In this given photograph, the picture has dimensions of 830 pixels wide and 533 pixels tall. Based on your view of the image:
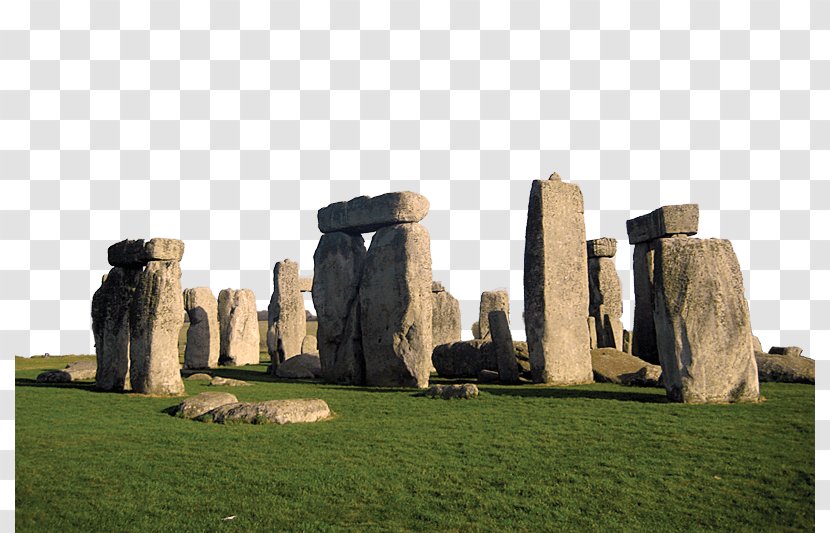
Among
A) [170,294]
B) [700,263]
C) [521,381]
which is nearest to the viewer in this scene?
[700,263]

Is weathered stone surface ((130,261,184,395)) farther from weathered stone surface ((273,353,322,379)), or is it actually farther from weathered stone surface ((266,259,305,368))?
weathered stone surface ((266,259,305,368))

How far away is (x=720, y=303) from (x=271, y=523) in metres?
7.66

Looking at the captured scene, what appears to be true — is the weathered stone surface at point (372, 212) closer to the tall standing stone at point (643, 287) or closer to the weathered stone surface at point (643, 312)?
the tall standing stone at point (643, 287)

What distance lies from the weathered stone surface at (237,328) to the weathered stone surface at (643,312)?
1297 cm

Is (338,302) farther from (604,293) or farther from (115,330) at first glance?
(604,293)

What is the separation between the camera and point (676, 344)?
33.1 ft

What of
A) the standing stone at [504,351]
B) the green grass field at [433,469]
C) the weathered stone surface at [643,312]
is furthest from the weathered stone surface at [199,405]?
the weathered stone surface at [643,312]

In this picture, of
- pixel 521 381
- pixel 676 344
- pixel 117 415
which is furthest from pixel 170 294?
pixel 676 344

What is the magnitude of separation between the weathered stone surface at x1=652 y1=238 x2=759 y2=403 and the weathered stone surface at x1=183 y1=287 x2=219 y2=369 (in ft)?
50.2

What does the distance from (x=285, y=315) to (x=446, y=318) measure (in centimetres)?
581

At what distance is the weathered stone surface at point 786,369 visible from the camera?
1269cm

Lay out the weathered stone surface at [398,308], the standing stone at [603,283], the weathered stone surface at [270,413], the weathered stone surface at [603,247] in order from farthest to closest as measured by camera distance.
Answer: the weathered stone surface at [603,247] < the standing stone at [603,283] < the weathered stone surface at [398,308] < the weathered stone surface at [270,413]

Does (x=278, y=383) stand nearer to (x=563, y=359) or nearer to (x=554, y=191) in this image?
(x=563, y=359)

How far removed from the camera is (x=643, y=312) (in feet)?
59.6
